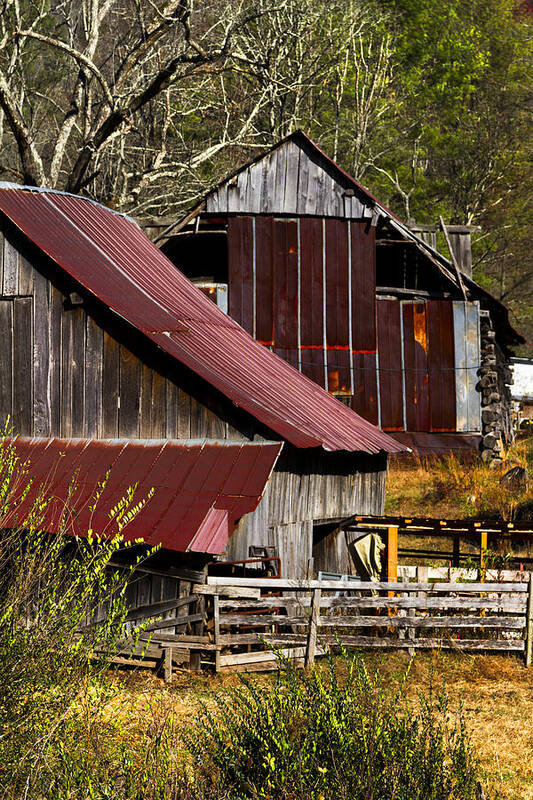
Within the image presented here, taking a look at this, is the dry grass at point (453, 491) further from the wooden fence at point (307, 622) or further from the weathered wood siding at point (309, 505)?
the wooden fence at point (307, 622)

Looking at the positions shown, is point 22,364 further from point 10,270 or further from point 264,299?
point 264,299

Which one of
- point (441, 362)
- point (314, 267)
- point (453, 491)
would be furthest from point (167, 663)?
point (441, 362)

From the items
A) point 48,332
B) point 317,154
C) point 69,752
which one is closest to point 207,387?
point 48,332

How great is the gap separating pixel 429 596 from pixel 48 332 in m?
6.82

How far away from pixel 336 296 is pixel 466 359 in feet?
12.3

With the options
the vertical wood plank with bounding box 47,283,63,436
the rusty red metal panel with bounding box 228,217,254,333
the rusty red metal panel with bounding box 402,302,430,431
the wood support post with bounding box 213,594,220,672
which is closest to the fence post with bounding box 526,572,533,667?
the wood support post with bounding box 213,594,220,672

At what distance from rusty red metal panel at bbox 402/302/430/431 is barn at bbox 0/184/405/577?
22.1 feet

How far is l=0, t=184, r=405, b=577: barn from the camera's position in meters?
11.8

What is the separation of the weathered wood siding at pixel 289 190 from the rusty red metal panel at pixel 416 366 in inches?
111

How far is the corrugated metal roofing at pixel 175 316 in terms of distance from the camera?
1272 centimetres

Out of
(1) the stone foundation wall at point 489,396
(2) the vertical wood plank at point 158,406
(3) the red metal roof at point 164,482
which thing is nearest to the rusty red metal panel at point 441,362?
(1) the stone foundation wall at point 489,396

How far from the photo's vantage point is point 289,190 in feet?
71.6

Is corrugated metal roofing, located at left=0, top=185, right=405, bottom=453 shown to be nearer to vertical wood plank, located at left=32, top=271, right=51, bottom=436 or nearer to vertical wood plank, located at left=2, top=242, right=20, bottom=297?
vertical wood plank, located at left=2, top=242, right=20, bottom=297

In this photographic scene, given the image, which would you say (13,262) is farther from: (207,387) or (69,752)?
(69,752)
